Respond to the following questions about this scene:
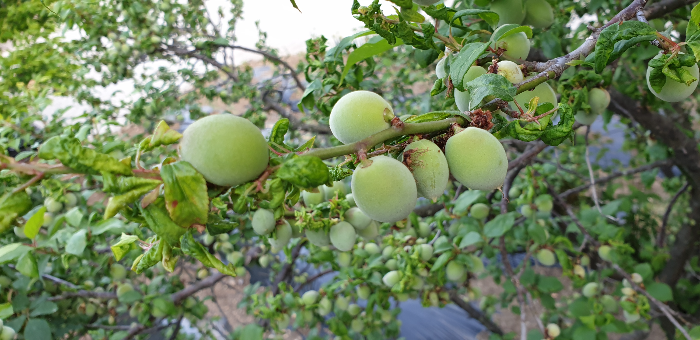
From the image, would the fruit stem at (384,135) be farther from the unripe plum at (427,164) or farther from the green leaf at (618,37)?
the green leaf at (618,37)

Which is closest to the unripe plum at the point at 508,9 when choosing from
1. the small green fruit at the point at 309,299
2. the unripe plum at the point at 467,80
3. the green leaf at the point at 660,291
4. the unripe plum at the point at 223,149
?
the unripe plum at the point at 467,80

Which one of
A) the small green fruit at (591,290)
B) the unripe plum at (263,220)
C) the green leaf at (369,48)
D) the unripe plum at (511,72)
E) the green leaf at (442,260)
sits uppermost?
the green leaf at (369,48)

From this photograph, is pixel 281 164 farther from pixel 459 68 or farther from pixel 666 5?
pixel 666 5

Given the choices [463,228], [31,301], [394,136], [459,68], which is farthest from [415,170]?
[31,301]

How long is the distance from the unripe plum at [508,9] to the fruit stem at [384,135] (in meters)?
0.49

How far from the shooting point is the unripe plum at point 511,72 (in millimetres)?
731

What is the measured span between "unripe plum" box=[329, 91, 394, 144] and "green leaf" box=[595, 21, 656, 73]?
0.40m

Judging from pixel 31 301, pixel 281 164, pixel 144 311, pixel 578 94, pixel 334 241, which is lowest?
pixel 144 311

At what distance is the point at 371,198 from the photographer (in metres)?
0.60

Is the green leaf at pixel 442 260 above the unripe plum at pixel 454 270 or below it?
above

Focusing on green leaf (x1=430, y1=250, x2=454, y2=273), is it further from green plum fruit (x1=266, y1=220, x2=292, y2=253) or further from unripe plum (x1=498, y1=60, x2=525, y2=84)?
unripe plum (x1=498, y1=60, x2=525, y2=84)

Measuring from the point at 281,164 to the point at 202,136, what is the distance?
0.10 m

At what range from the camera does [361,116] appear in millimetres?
630

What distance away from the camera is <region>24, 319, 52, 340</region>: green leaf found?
4.86 ft
